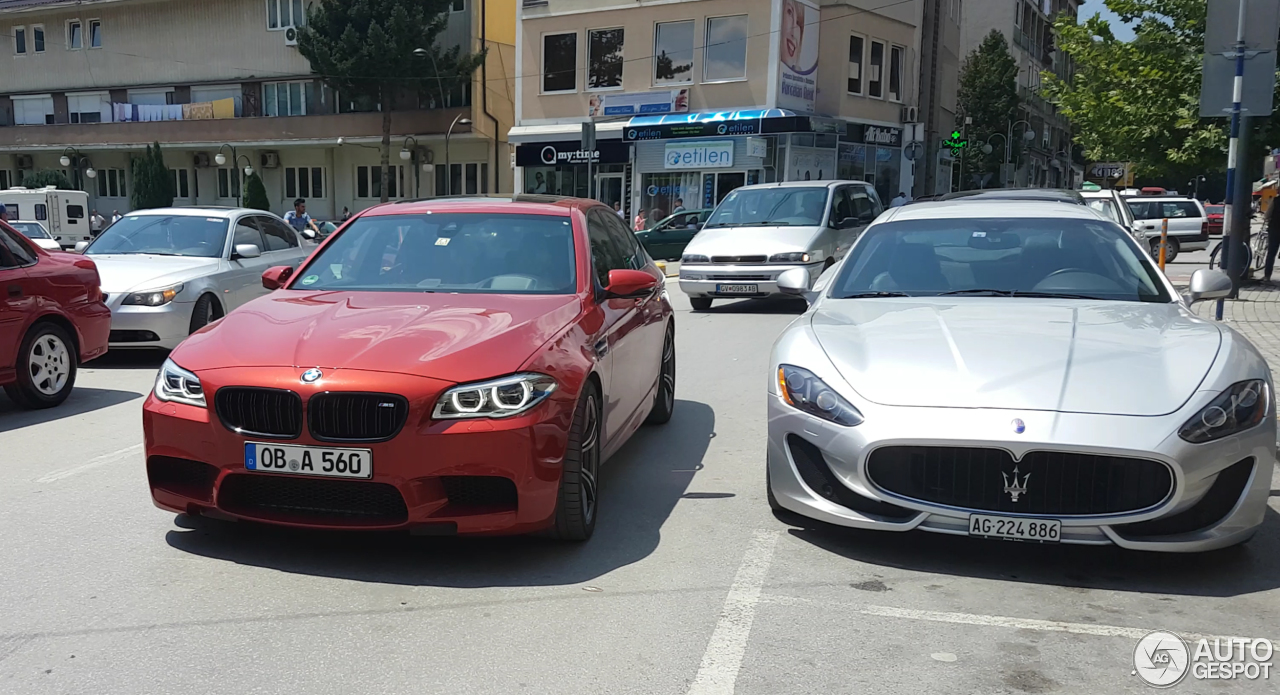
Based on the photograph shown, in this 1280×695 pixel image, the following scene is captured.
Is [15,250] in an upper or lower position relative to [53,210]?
upper

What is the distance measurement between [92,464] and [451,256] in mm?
2510

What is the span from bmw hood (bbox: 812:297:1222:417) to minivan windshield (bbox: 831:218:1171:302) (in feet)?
0.99

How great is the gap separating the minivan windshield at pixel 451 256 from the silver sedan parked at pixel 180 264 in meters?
4.94

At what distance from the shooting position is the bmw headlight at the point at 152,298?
9.89m

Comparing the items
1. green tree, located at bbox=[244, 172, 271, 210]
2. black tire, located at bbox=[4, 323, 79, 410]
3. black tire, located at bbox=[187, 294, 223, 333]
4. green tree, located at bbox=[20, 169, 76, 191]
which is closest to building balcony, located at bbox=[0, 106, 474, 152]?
green tree, located at bbox=[20, 169, 76, 191]

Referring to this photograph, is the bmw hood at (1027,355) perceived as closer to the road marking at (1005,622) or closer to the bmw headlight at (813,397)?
the bmw headlight at (813,397)

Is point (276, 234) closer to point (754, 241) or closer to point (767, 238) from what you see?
point (754, 241)

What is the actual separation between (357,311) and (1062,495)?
308 cm

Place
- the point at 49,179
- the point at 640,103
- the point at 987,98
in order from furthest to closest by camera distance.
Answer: the point at 987,98 < the point at 49,179 < the point at 640,103

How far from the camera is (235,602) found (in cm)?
391

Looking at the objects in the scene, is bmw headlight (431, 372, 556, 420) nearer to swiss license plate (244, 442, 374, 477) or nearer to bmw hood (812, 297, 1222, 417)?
swiss license plate (244, 442, 374, 477)

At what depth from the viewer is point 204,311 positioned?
10422 millimetres

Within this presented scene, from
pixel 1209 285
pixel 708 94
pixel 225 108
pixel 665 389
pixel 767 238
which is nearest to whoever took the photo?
pixel 1209 285

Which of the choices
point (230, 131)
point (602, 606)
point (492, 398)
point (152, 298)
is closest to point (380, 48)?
point (230, 131)
